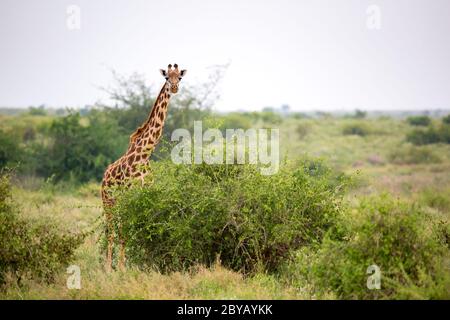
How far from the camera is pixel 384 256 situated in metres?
7.02

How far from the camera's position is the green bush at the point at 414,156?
29391mm

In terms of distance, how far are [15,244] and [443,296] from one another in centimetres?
508

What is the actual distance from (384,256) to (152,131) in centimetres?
383

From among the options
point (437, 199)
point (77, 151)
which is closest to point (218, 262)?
point (437, 199)

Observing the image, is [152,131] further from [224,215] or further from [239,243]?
[239,243]

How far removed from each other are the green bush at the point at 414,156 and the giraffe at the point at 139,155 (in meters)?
21.9

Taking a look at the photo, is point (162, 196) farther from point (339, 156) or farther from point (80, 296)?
point (339, 156)

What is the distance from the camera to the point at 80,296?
24.3ft

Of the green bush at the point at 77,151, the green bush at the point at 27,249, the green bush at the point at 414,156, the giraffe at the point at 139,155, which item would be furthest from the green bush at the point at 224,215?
the green bush at the point at 414,156

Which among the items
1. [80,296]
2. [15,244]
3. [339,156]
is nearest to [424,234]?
[80,296]

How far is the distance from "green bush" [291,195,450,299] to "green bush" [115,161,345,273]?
3.12ft

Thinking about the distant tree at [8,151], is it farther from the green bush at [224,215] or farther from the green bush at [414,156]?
the green bush at [414,156]

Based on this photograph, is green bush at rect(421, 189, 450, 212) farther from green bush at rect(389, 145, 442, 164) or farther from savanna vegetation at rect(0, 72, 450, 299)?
green bush at rect(389, 145, 442, 164)

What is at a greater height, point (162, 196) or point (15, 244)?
point (162, 196)
